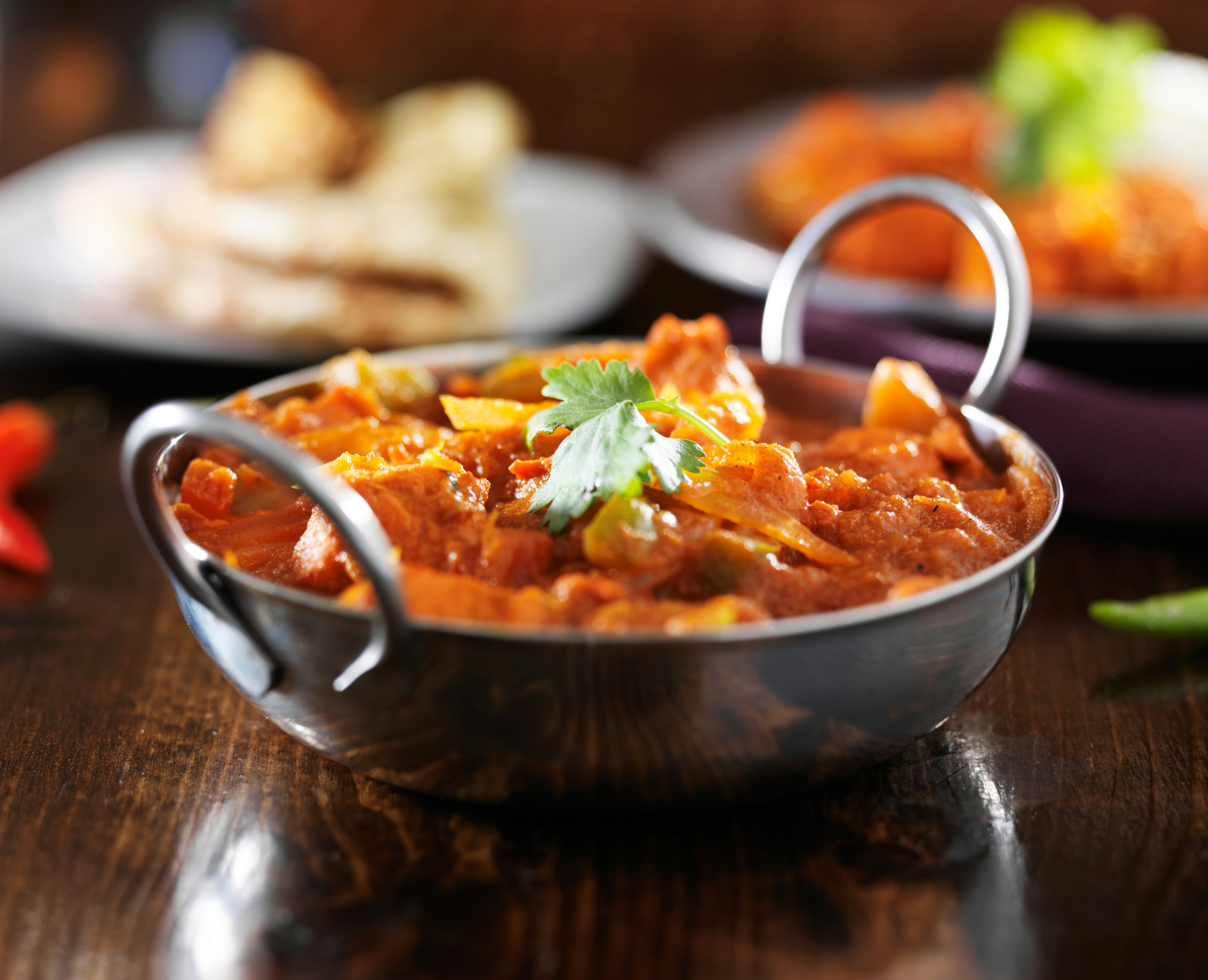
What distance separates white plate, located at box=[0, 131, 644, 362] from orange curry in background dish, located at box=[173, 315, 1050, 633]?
159 cm

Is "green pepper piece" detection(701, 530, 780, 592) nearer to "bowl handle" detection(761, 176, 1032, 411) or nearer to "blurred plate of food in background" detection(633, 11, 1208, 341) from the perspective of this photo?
"bowl handle" detection(761, 176, 1032, 411)

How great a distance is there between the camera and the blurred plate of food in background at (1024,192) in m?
3.63

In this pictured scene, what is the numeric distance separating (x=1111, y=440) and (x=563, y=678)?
165 cm

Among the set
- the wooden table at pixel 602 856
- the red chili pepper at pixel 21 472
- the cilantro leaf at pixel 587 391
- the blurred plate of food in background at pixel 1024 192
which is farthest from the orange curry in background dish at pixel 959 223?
the red chili pepper at pixel 21 472

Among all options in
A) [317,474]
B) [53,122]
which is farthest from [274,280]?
[53,122]

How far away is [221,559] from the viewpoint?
163 cm

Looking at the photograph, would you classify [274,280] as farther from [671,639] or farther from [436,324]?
[671,639]

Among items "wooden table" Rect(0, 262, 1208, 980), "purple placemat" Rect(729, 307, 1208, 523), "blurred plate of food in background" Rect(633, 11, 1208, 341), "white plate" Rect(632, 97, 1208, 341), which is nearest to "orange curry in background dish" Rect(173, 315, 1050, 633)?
"wooden table" Rect(0, 262, 1208, 980)

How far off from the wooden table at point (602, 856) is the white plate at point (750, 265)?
139cm

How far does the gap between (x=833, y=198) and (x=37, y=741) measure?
2.97 m

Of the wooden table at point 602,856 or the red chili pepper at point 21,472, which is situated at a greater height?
the wooden table at point 602,856

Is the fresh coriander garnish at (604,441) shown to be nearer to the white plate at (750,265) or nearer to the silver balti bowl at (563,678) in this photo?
the silver balti bowl at (563,678)

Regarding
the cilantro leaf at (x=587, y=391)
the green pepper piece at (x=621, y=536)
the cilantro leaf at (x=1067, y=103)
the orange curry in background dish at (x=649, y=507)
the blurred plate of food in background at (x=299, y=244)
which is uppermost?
the cilantro leaf at (x=587, y=391)

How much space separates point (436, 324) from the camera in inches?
150
